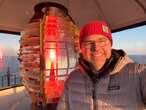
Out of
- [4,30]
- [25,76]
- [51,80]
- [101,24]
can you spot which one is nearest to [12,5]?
[4,30]

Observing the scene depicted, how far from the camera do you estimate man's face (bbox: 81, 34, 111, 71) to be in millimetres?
1333

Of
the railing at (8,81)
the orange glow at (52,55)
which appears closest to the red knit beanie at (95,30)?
the orange glow at (52,55)

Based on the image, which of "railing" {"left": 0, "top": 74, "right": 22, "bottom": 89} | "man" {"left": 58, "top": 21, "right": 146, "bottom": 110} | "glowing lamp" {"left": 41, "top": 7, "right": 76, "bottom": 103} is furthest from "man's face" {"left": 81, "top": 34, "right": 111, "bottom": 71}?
"railing" {"left": 0, "top": 74, "right": 22, "bottom": 89}

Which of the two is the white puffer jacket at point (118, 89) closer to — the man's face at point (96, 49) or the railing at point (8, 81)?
the man's face at point (96, 49)

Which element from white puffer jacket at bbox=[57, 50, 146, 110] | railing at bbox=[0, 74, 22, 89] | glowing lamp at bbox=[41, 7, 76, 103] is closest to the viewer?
white puffer jacket at bbox=[57, 50, 146, 110]

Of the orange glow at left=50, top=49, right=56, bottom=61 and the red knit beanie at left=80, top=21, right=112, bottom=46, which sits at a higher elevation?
the red knit beanie at left=80, top=21, right=112, bottom=46

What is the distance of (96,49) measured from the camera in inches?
52.6

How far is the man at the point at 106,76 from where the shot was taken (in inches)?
50.7

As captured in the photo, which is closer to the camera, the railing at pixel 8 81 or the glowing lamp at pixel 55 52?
the glowing lamp at pixel 55 52

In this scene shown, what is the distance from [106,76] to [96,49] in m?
0.12

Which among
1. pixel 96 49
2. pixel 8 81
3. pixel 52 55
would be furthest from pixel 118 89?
pixel 8 81

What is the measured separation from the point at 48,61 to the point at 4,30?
1.30 meters

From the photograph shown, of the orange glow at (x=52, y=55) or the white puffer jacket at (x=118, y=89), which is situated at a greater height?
the orange glow at (x=52, y=55)

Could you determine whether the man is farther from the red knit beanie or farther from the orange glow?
the orange glow
